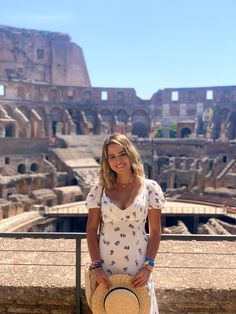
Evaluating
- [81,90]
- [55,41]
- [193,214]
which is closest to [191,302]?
[193,214]

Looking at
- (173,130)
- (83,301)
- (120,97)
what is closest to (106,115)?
(120,97)

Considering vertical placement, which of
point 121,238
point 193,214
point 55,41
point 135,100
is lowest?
point 193,214

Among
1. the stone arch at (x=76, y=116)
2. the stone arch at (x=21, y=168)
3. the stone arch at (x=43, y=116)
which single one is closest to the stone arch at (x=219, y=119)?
the stone arch at (x=76, y=116)

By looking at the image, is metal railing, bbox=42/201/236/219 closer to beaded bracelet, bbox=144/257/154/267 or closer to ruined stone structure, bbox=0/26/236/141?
ruined stone structure, bbox=0/26/236/141

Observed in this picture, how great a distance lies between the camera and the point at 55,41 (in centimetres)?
4938

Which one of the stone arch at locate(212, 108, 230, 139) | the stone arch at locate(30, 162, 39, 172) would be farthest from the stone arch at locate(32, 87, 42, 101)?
the stone arch at locate(212, 108, 230, 139)

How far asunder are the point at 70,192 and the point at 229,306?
26769mm

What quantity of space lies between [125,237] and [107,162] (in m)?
0.62

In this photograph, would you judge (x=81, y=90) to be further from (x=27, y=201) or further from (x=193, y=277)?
(x=193, y=277)

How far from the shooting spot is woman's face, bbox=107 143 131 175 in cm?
310

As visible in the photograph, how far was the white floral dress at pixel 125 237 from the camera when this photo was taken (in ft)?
9.60

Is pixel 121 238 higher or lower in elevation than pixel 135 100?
lower

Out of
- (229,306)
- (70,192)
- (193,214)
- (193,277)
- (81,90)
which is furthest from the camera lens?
(81,90)

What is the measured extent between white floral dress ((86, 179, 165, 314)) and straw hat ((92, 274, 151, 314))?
9 cm
